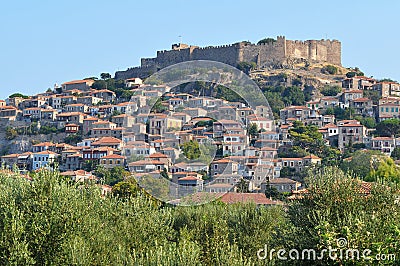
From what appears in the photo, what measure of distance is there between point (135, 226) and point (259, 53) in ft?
176

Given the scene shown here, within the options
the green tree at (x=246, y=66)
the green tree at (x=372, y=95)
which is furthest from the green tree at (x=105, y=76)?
the green tree at (x=372, y=95)

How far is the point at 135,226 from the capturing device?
12508 mm

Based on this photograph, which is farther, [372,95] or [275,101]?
[372,95]

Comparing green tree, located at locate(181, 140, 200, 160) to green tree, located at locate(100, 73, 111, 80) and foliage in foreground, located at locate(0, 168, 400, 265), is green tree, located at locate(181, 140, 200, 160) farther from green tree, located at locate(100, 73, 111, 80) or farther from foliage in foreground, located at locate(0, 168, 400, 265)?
green tree, located at locate(100, 73, 111, 80)

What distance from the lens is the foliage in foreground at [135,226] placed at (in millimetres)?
9320

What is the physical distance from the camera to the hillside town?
75.3 ft

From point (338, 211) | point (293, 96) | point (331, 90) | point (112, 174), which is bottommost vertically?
point (112, 174)

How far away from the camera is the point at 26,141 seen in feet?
179

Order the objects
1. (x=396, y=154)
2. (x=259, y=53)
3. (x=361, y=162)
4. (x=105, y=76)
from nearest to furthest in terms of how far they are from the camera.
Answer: (x=361, y=162)
(x=396, y=154)
(x=259, y=53)
(x=105, y=76)

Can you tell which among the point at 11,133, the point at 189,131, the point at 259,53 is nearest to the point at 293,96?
the point at 259,53

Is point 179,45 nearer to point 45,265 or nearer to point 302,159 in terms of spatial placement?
point 302,159

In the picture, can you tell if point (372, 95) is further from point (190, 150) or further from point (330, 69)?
point (190, 150)

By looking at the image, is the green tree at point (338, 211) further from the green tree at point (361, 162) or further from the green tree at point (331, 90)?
the green tree at point (331, 90)

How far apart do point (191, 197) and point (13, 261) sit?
24.7ft
